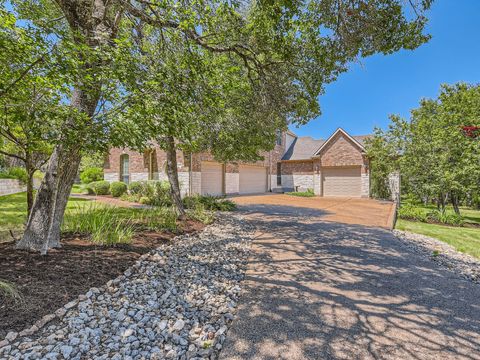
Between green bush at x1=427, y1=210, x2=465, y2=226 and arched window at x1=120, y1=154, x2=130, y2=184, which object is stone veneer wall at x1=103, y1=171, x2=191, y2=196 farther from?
green bush at x1=427, y1=210, x2=465, y2=226

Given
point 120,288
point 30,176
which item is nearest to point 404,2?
point 120,288

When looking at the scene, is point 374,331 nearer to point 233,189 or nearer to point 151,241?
point 151,241

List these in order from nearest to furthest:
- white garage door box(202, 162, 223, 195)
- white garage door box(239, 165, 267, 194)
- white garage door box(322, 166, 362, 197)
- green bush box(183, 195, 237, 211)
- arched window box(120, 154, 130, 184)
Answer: green bush box(183, 195, 237, 211) → white garage door box(202, 162, 223, 195) → arched window box(120, 154, 130, 184) → white garage door box(322, 166, 362, 197) → white garage door box(239, 165, 267, 194)

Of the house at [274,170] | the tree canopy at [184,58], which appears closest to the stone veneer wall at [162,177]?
the house at [274,170]

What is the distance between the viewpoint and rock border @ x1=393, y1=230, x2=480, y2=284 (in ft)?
15.5

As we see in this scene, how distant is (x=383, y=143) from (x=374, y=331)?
1552 cm

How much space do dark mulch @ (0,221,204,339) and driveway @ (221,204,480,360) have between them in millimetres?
2026

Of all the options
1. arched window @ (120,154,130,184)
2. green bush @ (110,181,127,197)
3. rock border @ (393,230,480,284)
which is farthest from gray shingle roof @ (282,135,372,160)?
rock border @ (393,230,480,284)

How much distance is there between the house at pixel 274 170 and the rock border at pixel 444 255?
9247 millimetres

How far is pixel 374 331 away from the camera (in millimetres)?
2678

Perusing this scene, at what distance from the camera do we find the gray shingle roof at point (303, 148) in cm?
2336

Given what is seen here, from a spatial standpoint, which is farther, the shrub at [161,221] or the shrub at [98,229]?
the shrub at [161,221]

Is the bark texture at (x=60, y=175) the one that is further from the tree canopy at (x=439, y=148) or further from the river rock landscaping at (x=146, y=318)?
the tree canopy at (x=439, y=148)

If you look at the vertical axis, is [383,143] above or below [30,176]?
above
